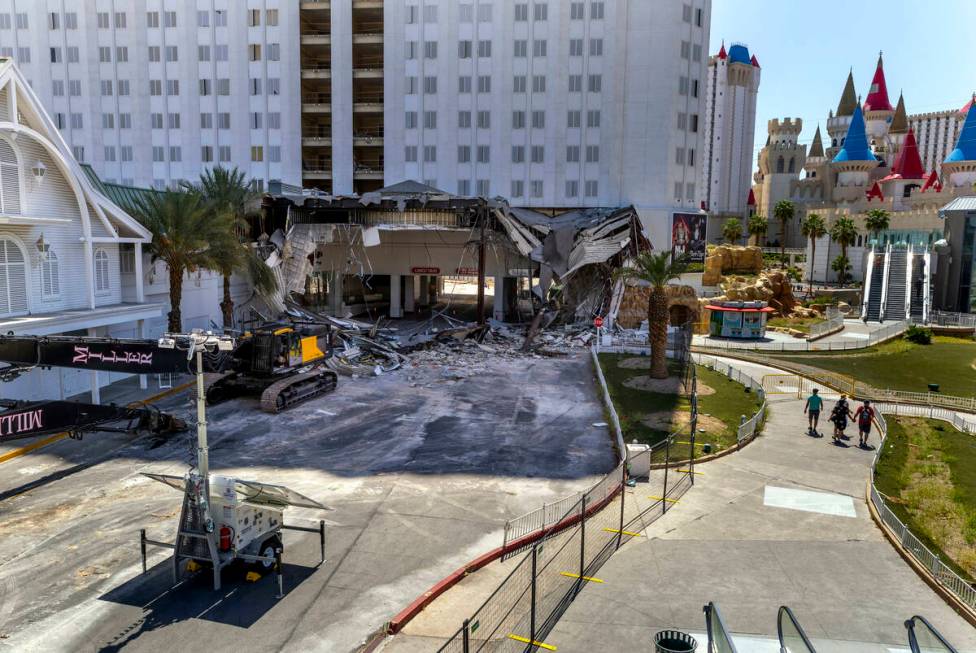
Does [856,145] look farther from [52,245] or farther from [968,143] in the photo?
[52,245]

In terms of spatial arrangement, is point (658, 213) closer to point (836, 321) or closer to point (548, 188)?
point (548, 188)

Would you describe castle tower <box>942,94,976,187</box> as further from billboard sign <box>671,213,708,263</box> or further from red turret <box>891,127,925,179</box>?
billboard sign <box>671,213,708,263</box>

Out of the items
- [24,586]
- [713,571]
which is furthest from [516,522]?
[24,586]

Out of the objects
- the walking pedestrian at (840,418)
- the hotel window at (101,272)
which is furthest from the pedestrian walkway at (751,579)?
the hotel window at (101,272)

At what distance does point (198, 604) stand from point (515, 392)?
18.0 meters

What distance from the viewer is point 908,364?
123 ft

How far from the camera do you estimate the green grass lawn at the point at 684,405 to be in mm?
21938

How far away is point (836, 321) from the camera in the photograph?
1978 inches

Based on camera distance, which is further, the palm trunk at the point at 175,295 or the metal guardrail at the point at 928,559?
the palm trunk at the point at 175,295

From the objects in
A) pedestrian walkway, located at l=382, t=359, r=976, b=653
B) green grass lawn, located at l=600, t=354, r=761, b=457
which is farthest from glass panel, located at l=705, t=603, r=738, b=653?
green grass lawn, located at l=600, t=354, r=761, b=457

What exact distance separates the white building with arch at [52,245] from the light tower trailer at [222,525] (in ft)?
44.5

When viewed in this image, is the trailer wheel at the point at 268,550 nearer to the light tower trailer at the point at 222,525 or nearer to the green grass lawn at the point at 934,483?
the light tower trailer at the point at 222,525

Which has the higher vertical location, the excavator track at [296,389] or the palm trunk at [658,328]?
the palm trunk at [658,328]

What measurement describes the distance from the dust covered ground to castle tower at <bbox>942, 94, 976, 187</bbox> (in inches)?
3347
